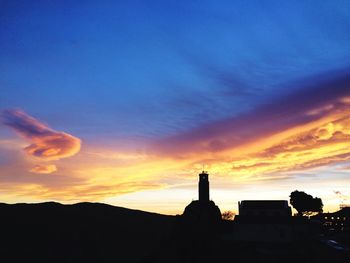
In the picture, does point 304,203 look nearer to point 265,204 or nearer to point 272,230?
point 265,204

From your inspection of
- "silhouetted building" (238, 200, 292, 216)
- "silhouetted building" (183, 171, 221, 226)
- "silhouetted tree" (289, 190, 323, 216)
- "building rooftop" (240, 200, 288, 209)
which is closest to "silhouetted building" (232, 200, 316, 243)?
"silhouetted building" (183, 171, 221, 226)

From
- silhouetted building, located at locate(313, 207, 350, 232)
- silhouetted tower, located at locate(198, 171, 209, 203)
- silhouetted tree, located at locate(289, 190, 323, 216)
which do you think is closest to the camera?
silhouetted tower, located at locate(198, 171, 209, 203)

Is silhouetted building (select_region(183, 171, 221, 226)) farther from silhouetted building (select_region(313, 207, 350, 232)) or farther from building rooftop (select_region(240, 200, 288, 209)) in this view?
silhouetted building (select_region(313, 207, 350, 232))

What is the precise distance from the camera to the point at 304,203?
141m

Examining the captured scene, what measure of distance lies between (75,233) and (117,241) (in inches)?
345

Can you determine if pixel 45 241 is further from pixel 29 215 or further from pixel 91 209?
pixel 91 209

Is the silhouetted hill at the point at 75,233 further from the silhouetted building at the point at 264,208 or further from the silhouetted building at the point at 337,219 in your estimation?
the silhouetted building at the point at 337,219

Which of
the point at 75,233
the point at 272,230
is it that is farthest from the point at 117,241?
the point at 272,230

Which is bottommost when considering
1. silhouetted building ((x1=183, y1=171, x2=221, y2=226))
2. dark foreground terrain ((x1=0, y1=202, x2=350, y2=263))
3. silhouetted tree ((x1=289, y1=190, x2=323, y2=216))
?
dark foreground terrain ((x1=0, y1=202, x2=350, y2=263))

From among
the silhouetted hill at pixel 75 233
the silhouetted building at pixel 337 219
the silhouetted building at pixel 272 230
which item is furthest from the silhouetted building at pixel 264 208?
the silhouetted building at pixel 337 219

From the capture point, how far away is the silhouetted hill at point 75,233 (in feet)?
188

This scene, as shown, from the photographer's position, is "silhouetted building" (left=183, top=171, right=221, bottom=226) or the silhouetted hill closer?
"silhouetted building" (left=183, top=171, right=221, bottom=226)

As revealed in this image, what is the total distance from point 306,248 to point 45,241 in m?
44.5

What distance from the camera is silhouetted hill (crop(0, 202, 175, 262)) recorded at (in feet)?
188
